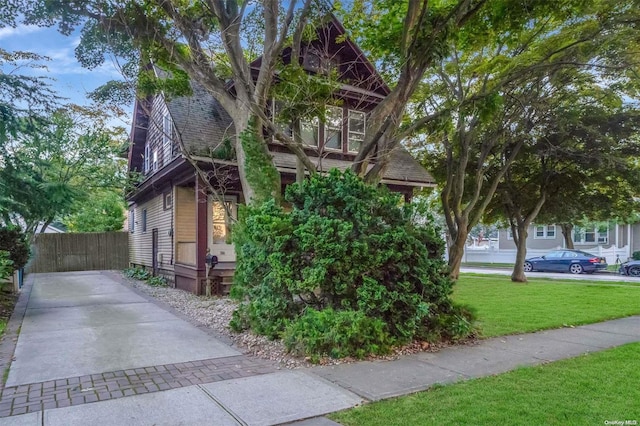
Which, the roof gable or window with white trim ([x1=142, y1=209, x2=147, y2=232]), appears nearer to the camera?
the roof gable

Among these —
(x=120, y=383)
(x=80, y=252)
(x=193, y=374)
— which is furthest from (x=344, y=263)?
(x=80, y=252)

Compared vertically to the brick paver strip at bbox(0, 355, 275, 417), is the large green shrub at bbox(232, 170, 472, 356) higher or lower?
higher

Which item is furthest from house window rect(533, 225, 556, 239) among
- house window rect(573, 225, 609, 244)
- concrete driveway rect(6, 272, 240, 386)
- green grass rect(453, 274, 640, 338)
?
concrete driveway rect(6, 272, 240, 386)

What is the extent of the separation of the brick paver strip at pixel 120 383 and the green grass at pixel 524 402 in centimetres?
176

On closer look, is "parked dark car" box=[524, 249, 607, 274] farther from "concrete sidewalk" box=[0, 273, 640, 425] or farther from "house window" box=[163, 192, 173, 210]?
"house window" box=[163, 192, 173, 210]

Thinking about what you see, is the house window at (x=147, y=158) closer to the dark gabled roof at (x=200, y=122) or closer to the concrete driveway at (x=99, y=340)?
the dark gabled roof at (x=200, y=122)

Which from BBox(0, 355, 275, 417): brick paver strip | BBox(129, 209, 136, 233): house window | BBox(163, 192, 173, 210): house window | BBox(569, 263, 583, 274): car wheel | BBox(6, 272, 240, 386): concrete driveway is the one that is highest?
BBox(163, 192, 173, 210): house window

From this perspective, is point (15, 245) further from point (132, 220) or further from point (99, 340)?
point (132, 220)

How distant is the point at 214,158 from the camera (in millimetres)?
10812

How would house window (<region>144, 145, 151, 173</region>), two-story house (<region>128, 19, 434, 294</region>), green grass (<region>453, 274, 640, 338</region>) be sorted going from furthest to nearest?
house window (<region>144, 145, 151, 173</region>)
two-story house (<region>128, 19, 434, 294</region>)
green grass (<region>453, 274, 640, 338</region>)

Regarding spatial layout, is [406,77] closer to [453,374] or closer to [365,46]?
[365,46]

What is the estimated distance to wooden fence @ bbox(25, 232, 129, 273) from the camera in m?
20.3

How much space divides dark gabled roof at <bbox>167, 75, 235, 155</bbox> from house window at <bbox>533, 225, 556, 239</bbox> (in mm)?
30532

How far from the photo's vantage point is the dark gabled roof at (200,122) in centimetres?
1096
